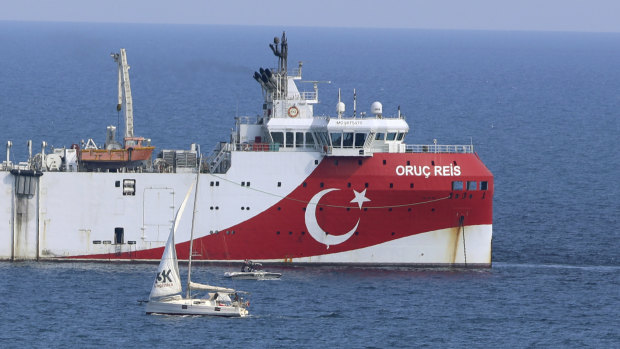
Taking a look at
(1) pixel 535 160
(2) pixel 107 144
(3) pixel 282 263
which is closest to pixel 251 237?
(3) pixel 282 263

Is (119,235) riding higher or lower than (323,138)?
lower

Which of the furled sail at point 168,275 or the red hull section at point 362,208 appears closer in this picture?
the furled sail at point 168,275

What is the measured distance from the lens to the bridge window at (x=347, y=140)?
75.4m

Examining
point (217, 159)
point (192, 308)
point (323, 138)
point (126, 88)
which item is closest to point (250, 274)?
point (192, 308)

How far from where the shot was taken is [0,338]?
63500 millimetres

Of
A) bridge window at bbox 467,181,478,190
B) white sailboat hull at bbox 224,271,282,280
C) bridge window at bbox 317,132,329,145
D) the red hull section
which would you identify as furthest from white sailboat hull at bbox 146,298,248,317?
bridge window at bbox 467,181,478,190

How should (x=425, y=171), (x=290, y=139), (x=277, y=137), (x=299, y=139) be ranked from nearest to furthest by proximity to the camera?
(x=425, y=171)
(x=277, y=137)
(x=290, y=139)
(x=299, y=139)

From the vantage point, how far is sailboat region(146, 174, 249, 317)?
68000 mm

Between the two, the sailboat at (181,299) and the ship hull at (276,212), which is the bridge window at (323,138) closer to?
the ship hull at (276,212)

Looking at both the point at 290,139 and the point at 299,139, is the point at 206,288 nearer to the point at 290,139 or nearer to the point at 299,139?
the point at 290,139

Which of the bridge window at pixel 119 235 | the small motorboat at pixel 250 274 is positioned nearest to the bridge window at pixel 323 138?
the small motorboat at pixel 250 274

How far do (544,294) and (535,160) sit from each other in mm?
44803

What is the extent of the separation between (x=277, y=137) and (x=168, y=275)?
10.7 m

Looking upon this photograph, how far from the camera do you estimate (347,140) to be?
7556 centimetres
